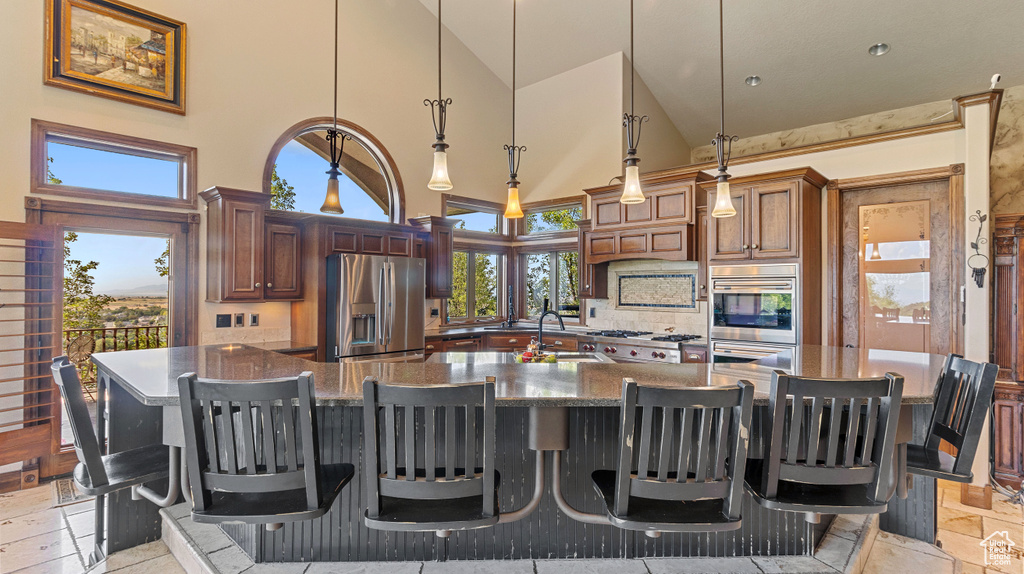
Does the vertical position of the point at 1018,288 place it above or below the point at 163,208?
below

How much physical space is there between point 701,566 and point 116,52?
5.33 meters

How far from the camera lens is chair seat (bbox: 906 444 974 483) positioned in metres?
1.91

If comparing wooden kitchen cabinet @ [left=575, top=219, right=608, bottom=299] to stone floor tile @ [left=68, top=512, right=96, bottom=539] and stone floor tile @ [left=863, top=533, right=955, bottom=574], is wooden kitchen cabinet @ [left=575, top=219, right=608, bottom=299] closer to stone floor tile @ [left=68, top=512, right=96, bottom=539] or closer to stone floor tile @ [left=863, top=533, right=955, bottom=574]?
stone floor tile @ [left=863, top=533, right=955, bottom=574]

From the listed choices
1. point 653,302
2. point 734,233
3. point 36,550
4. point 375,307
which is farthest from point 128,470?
point 653,302

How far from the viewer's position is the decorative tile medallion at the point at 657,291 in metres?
5.15

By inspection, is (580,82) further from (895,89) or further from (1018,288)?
(1018,288)

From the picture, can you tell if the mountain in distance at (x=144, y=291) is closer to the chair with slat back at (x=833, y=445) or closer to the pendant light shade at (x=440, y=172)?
the pendant light shade at (x=440, y=172)

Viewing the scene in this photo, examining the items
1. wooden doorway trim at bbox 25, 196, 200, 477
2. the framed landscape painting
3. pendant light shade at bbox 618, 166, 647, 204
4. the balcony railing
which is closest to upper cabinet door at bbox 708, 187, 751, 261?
pendant light shade at bbox 618, 166, 647, 204

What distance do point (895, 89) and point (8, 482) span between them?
8.01 metres

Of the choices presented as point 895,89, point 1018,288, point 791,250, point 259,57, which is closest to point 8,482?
point 259,57

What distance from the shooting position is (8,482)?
3.37 metres

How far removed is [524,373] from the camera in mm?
2275

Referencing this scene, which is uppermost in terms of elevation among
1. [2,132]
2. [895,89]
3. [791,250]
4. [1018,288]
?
[895,89]

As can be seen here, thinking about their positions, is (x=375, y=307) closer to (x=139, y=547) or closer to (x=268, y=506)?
(x=139, y=547)
